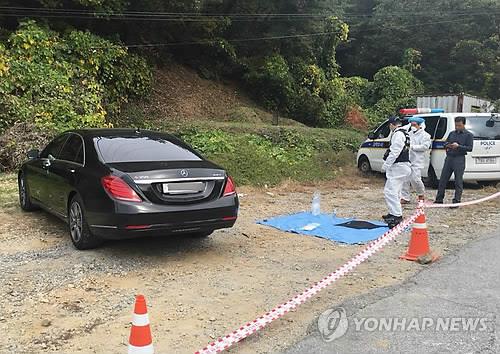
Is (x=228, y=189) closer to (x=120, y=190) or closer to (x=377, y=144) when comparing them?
(x=120, y=190)

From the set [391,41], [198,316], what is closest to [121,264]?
[198,316]

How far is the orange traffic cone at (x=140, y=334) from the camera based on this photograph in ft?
9.53

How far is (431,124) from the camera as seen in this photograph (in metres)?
11.7

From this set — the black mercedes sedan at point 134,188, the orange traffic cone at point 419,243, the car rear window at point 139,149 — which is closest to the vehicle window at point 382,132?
the orange traffic cone at point 419,243

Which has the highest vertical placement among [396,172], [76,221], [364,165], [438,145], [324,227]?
[396,172]

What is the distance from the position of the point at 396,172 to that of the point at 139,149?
3839 mm

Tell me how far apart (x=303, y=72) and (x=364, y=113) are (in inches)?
207

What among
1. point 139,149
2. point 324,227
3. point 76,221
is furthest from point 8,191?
point 324,227

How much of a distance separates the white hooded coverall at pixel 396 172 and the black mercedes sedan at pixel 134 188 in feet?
9.10

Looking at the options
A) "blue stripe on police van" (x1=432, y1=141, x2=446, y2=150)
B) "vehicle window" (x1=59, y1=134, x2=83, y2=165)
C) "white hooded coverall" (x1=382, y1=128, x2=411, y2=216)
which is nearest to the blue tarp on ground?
"white hooded coverall" (x1=382, y1=128, x2=411, y2=216)

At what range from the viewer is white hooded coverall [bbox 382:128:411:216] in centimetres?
759

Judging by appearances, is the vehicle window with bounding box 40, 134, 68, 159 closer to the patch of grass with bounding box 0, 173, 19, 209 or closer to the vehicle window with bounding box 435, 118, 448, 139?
the patch of grass with bounding box 0, 173, 19, 209

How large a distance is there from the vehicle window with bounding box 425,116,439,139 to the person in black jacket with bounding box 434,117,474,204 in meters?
2.10

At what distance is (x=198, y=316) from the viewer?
14.2ft
